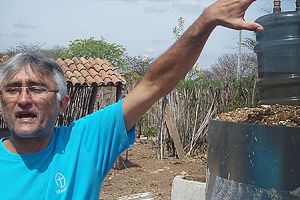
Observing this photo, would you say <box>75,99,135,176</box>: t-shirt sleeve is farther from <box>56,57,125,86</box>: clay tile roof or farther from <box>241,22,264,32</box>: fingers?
<box>56,57,125,86</box>: clay tile roof

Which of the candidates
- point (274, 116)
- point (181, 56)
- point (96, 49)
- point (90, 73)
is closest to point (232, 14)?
point (181, 56)

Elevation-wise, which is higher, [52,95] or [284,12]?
[284,12]

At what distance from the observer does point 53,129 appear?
2.33 meters

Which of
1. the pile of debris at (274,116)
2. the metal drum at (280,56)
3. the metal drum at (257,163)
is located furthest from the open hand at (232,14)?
the metal drum at (280,56)

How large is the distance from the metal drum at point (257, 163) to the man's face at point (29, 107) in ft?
2.95

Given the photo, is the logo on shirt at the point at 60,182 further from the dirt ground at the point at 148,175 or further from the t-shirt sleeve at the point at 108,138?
the dirt ground at the point at 148,175

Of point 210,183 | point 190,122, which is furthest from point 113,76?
point 210,183

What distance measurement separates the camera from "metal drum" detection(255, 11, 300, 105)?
3.87 meters

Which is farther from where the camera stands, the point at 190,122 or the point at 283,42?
the point at 190,122

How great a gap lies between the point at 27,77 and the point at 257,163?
42.9 inches

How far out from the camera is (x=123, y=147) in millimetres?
2297

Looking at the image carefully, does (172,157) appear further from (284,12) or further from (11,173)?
(11,173)

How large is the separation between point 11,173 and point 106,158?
1.28 ft

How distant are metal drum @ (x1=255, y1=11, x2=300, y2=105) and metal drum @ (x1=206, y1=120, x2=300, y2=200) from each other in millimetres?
1362
